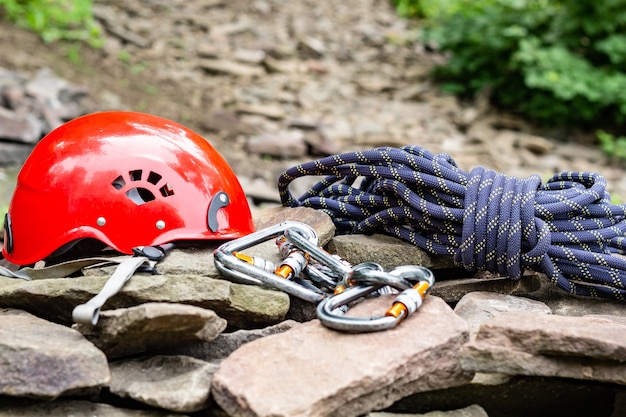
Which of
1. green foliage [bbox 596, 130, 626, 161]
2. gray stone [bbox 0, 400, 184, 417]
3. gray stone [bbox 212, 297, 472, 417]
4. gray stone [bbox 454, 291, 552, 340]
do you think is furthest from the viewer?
green foliage [bbox 596, 130, 626, 161]

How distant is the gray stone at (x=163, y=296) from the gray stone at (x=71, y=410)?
32 centimetres

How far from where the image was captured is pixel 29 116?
230 inches

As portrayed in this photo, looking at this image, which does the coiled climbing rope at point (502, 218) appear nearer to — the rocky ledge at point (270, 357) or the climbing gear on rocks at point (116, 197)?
the rocky ledge at point (270, 357)

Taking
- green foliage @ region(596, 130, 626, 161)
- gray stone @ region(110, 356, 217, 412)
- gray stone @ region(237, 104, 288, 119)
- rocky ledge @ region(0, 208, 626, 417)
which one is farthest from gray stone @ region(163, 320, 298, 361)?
green foliage @ region(596, 130, 626, 161)

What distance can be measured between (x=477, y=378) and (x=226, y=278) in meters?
0.81

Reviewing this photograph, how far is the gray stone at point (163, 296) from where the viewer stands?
2113mm

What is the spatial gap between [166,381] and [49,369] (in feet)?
0.93

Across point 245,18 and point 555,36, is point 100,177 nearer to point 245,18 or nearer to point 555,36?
point 555,36

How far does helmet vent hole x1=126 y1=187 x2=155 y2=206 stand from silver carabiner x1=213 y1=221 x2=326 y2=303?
0.42 meters

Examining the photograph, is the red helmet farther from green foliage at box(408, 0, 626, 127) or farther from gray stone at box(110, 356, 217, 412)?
green foliage at box(408, 0, 626, 127)


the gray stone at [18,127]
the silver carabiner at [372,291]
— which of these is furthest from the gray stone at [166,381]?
the gray stone at [18,127]

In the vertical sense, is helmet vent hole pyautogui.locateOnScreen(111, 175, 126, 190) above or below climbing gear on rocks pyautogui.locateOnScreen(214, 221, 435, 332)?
above

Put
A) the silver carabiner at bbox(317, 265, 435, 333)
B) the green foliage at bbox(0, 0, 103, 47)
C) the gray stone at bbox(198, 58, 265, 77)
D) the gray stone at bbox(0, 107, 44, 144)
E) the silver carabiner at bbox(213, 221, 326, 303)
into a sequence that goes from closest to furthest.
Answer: the silver carabiner at bbox(317, 265, 435, 333)
the silver carabiner at bbox(213, 221, 326, 303)
the gray stone at bbox(0, 107, 44, 144)
the green foliage at bbox(0, 0, 103, 47)
the gray stone at bbox(198, 58, 265, 77)

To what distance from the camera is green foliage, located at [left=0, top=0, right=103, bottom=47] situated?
28.1 ft
